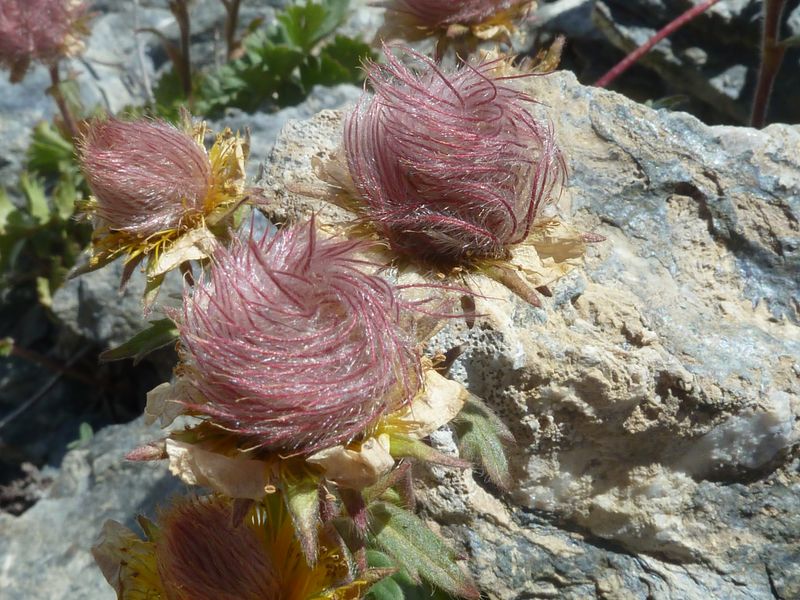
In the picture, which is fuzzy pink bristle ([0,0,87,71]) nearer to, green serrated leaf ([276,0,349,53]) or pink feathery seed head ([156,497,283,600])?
green serrated leaf ([276,0,349,53])

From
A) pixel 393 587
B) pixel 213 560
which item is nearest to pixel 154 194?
pixel 213 560

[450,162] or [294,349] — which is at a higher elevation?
[450,162]

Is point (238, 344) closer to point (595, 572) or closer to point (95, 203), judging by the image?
point (95, 203)

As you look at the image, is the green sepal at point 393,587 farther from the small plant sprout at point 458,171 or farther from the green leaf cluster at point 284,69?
the green leaf cluster at point 284,69

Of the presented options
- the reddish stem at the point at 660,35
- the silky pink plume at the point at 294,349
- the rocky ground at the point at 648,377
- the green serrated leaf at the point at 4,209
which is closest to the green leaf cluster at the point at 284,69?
the green serrated leaf at the point at 4,209

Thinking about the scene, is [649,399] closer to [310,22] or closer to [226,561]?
[226,561]

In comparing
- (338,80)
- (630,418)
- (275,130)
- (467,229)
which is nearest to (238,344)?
(467,229)
